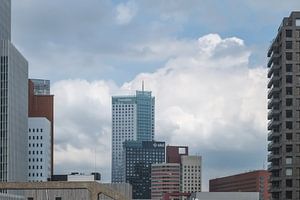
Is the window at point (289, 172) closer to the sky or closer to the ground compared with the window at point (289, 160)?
closer to the ground

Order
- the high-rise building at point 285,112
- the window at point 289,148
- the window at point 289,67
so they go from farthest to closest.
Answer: the window at point 289,67
the window at point 289,148
the high-rise building at point 285,112

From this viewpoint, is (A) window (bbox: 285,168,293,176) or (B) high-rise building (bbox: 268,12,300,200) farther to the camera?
(B) high-rise building (bbox: 268,12,300,200)

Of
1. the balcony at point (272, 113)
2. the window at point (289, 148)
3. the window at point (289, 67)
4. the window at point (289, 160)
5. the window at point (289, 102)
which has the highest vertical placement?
the window at point (289, 67)

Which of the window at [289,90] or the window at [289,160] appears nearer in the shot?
the window at [289,160]

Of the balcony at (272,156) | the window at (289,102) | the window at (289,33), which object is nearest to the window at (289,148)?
the balcony at (272,156)

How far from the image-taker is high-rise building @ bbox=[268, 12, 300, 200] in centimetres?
15325

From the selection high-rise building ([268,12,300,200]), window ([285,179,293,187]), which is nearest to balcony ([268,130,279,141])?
high-rise building ([268,12,300,200])

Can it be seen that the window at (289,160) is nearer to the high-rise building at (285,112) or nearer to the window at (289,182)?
the high-rise building at (285,112)

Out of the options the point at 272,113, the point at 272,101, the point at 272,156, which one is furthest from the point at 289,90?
the point at 272,156

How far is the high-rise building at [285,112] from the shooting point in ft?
503

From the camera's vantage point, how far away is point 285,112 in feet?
512

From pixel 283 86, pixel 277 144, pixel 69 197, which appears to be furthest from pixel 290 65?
pixel 69 197

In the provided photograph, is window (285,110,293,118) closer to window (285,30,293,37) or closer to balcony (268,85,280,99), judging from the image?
balcony (268,85,280,99)

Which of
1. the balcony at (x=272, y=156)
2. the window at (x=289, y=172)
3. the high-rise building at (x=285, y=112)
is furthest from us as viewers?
the balcony at (x=272, y=156)
